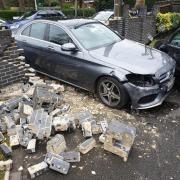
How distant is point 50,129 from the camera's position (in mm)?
4992

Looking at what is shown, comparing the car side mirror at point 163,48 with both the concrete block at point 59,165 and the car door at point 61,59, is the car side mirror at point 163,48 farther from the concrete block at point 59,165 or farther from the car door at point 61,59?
the concrete block at point 59,165

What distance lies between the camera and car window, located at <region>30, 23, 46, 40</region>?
7428 mm

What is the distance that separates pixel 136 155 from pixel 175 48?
342 centimetres

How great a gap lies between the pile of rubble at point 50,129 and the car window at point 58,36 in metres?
1.17

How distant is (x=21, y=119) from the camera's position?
17.6 feet

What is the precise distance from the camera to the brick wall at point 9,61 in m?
6.71

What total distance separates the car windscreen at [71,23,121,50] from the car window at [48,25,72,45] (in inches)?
8.4

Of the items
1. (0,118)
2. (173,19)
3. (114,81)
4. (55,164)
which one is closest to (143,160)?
Result: (55,164)

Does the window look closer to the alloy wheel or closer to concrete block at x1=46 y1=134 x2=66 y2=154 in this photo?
the alloy wheel

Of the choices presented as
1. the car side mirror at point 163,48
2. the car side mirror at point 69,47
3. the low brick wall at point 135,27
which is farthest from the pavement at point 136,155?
the low brick wall at point 135,27

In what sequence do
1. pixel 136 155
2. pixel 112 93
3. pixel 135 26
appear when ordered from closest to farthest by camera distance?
pixel 136 155, pixel 112 93, pixel 135 26

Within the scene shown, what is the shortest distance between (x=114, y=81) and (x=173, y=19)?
1053cm

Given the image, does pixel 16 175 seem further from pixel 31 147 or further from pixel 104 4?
pixel 104 4

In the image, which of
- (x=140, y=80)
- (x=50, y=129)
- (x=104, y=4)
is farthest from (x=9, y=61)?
(x=104, y=4)
